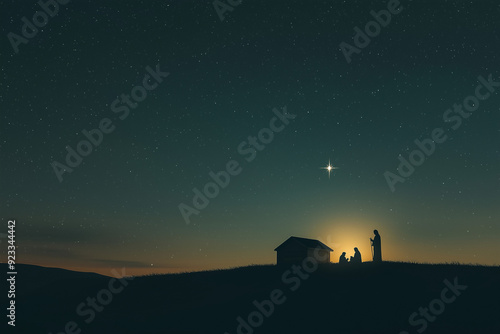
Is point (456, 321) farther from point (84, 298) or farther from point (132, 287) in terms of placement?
point (84, 298)

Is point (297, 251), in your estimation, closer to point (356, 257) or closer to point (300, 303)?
point (356, 257)

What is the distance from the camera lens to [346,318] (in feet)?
88.0

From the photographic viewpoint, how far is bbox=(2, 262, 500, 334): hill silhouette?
84.5 feet

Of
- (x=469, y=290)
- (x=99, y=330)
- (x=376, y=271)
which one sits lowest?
(x=99, y=330)

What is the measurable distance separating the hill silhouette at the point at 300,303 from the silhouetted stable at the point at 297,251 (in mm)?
6646

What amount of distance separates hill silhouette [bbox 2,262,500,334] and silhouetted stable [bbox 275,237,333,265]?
21.8 ft

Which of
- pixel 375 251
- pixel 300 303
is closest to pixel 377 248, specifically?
pixel 375 251

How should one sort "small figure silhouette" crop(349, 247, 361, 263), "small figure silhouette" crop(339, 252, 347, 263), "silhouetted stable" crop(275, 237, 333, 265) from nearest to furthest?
"small figure silhouette" crop(349, 247, 361, 263) < "small figure silhouette" crop(339, 252, 347, 263) < "silhouetted stable" crop(275, 237, 333, 265)

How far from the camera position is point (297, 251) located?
4741cm

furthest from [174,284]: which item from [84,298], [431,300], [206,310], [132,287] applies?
[431,300]

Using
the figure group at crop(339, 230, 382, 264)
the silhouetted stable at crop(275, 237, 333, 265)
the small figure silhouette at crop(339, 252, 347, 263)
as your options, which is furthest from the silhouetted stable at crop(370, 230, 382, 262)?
the silhouetted stable at crop(275, 237, 333, 265)

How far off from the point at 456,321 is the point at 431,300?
3148mm

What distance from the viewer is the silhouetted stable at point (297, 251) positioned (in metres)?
47.1

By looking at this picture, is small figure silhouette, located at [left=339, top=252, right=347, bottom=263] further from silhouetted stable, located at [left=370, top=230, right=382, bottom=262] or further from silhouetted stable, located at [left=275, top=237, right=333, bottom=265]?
silhouetted stable, located at [left=275, top=237, right=333, bottom=265]
